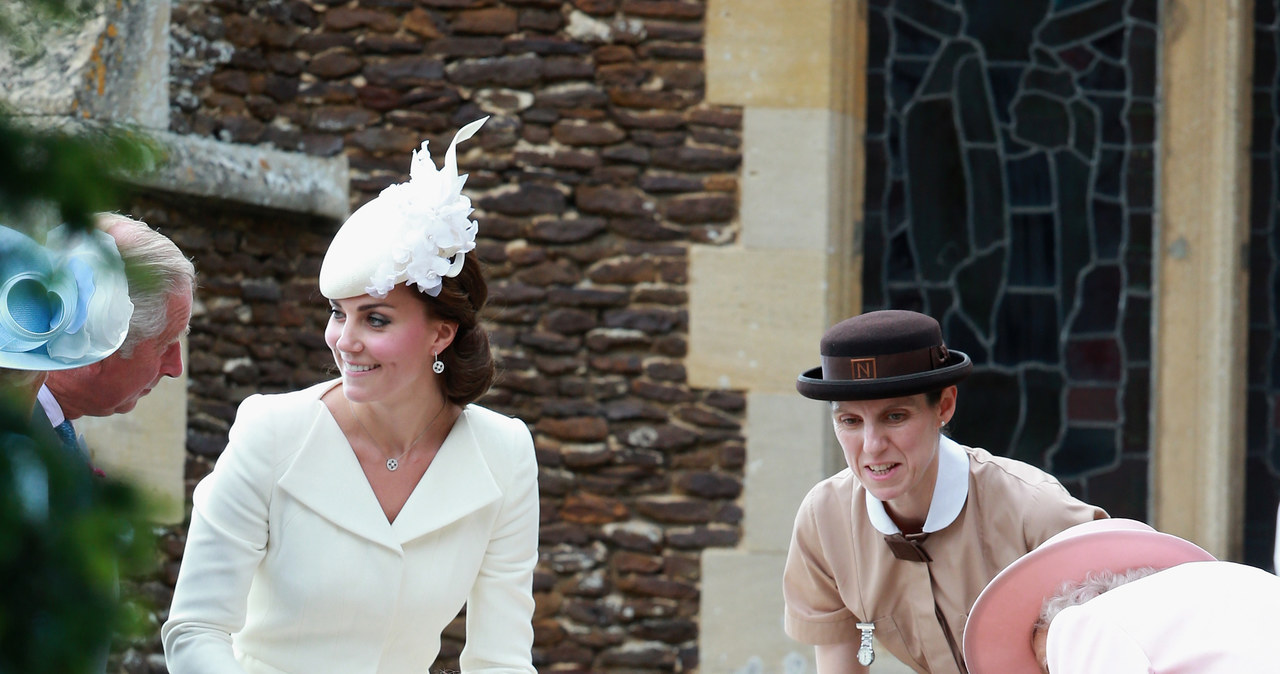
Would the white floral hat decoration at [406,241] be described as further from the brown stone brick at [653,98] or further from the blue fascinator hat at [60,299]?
the brown stone brick at [653,98]

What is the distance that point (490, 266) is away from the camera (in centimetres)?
439

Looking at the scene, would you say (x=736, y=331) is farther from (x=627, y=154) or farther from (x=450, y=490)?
(x=450, y=490)

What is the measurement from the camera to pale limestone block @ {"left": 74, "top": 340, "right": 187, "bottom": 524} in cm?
411

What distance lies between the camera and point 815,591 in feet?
8.49

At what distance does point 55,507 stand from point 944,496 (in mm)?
2046

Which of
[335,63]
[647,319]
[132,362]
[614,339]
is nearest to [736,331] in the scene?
[647,319]

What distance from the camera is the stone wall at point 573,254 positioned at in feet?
14.2

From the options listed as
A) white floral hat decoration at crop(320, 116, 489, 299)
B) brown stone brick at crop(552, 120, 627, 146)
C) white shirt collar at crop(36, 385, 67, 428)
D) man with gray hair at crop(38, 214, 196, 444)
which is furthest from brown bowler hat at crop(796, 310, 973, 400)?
brown stone brick at crop(552, 120, 627, 146)

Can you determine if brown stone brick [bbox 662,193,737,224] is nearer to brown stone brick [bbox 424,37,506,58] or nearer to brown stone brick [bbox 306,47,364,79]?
brown stone brick [bbox 424,37,506,58]

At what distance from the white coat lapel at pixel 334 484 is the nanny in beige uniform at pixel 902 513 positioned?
82 centimetres

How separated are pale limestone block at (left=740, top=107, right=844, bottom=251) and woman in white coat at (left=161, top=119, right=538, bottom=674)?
82.5 inches

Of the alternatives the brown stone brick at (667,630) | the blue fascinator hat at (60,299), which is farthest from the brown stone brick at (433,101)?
the blue fascinator hat at (60,299)

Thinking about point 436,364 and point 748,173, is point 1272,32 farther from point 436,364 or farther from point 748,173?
point 436,364

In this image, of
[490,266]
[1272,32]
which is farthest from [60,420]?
[1272,32]
